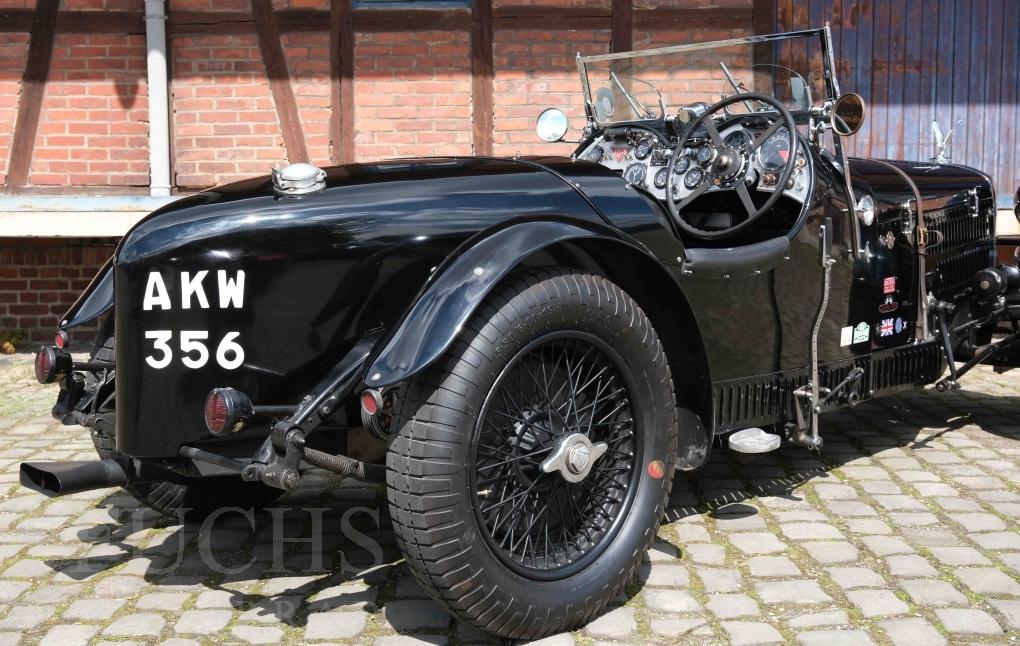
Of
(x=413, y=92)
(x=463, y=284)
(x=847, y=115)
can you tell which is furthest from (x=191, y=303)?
(x=413, y=92)

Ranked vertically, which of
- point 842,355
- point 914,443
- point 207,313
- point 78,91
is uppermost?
point 78,91

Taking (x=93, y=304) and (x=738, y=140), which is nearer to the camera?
(x=93, y=304)

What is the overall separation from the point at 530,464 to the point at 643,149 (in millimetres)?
1775

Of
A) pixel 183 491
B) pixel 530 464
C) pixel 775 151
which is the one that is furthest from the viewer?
pixel 775 151

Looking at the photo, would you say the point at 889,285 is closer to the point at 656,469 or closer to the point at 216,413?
the point at 656,469

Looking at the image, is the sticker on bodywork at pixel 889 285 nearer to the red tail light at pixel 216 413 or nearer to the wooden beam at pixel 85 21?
the red tail light at pixel 216 413

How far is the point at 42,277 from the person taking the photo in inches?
308

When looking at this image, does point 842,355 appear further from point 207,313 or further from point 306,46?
point 306,46

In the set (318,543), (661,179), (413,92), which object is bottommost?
(318,543)

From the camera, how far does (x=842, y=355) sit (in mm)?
4145

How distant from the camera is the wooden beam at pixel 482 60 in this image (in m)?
7.64

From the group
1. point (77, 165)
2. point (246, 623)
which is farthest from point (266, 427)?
point (77, 165)

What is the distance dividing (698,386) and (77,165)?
582cm

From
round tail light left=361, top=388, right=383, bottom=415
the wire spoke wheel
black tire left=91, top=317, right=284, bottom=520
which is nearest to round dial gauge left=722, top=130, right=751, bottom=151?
the wire spoke wheel
